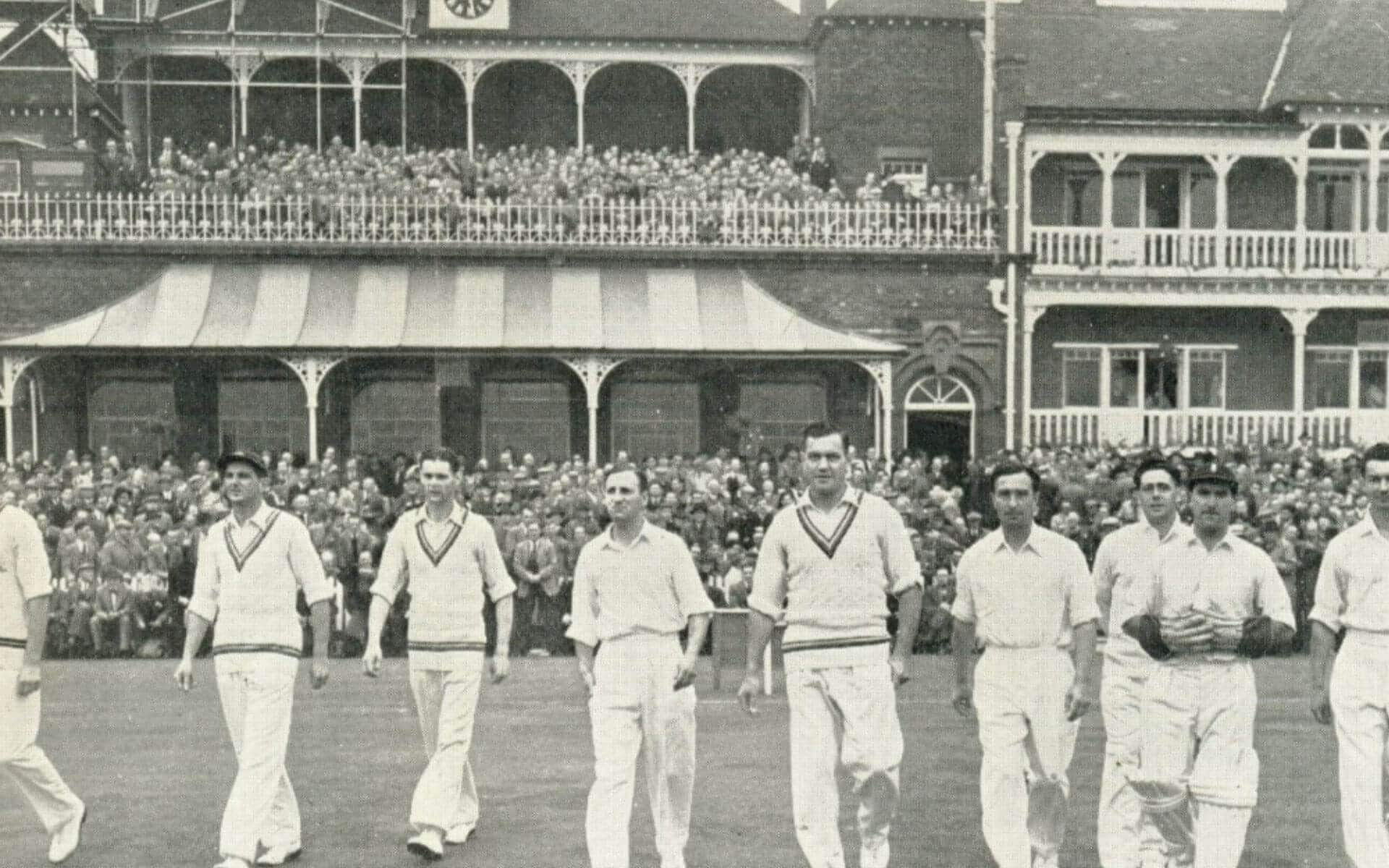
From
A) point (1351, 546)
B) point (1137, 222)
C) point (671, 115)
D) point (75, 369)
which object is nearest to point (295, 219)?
point (75, 369)

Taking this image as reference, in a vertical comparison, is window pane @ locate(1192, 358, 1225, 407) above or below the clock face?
below

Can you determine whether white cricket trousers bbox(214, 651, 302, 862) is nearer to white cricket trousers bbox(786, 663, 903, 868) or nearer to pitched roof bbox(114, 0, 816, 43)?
white cricket trousers bbox(786, 663, 903, 868)

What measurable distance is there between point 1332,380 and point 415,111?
19094 mm

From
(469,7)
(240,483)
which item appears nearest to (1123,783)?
(240,483)

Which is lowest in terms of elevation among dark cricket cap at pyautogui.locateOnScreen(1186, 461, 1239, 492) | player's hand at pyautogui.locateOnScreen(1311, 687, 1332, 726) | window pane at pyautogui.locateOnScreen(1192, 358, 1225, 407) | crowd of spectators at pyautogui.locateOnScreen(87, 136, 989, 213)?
player's hand at pyautogui.locateOnScreen(1311, 687, 1332, 726)

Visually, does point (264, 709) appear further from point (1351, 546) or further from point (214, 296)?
point (214, 296)

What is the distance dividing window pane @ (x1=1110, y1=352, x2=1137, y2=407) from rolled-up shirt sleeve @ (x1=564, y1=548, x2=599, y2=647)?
25.6m

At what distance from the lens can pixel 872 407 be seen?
29.8 metres

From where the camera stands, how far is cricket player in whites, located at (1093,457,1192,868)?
27.9 ft

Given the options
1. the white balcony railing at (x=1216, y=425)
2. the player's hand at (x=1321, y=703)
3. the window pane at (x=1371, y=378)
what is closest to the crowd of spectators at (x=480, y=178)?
the white balcony railing at (x=1216, y=425)

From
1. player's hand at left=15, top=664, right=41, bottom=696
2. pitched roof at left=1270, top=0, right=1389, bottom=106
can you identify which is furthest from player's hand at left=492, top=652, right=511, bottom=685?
pitched roof at left=1270, top=0, right=1389, bottom=106

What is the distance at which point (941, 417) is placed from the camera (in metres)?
30.4

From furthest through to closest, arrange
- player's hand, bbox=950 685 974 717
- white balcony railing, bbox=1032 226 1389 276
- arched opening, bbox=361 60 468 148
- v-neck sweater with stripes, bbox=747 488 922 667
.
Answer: arched opening, bbox=361 60 468 148, white balcony railing, bbox=1032 226 1389 276, player's hand, bbox=950 685 974 717, v-neck sweater with stripes, bbox=747 488 922 667

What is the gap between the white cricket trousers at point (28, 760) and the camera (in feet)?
29.5
